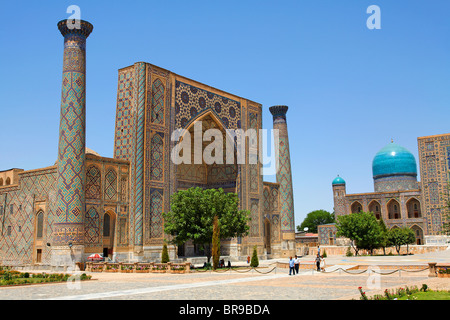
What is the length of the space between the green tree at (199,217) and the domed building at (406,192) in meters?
26.1

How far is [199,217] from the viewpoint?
2223 centimetres

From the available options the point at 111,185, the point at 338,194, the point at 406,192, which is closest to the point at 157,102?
the point at 111,185

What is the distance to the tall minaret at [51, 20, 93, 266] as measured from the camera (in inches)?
837

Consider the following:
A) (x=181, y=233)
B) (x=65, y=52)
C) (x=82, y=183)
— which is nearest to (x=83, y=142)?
(x=82, y=183)

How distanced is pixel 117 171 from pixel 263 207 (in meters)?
12.3

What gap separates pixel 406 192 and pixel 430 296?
147 ft

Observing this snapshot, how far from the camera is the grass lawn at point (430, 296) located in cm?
929

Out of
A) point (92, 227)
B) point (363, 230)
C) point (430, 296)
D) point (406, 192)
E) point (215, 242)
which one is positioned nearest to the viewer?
point (430, 296)

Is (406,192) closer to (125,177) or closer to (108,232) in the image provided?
(125,177)

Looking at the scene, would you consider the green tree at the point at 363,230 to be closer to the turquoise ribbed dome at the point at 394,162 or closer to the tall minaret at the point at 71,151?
the tall minaret at the point at 71,151

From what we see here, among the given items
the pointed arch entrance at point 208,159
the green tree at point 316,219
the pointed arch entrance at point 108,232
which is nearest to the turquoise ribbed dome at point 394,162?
the green tree at point 316,219

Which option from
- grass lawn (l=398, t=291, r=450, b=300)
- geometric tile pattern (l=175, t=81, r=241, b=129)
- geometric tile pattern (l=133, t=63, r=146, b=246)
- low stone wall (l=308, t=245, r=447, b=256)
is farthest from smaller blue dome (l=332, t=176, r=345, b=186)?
grass lawn (l=398, t=291, r=450, b=300)

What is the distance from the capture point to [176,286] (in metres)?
13.7
